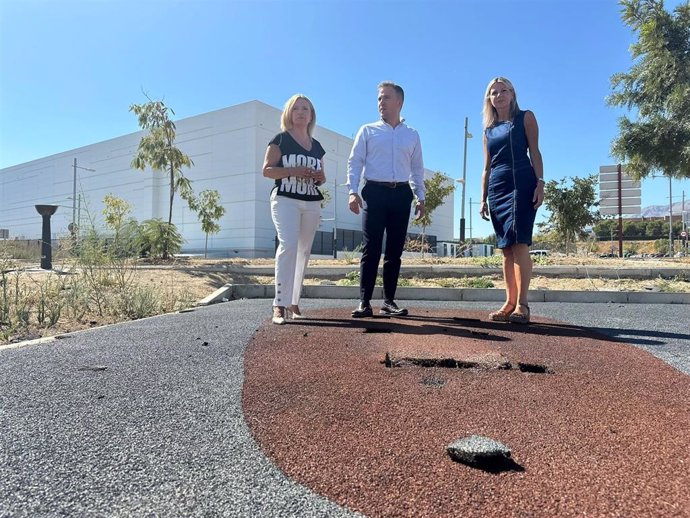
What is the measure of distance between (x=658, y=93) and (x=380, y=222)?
14.3 meters

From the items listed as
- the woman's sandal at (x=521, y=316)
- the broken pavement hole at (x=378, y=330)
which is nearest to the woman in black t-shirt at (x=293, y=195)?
the broken pavement hole at (x=378, y=330)

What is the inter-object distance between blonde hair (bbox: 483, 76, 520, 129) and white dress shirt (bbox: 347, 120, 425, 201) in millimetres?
617

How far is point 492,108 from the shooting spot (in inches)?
155

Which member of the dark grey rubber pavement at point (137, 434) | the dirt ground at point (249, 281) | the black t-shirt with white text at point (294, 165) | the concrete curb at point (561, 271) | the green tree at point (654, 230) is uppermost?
the green tree at point (654, 230)

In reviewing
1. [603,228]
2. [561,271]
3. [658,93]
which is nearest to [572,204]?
[658,93]

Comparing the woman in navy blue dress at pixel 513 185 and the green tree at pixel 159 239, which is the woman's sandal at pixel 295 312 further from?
the green tree at pixel 159 239

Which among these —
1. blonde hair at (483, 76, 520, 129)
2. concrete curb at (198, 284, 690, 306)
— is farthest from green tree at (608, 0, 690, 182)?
blonde hair at (483, 76, 520, 129)

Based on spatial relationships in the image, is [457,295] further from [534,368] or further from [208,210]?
[208,210]

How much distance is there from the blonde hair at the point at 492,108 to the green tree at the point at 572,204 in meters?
20.4

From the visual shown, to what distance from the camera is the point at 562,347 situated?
106 inches

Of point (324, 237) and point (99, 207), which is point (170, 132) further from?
point (99, 207)

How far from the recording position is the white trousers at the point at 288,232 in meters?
3.62

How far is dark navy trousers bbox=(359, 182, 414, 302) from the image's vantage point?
3.89m

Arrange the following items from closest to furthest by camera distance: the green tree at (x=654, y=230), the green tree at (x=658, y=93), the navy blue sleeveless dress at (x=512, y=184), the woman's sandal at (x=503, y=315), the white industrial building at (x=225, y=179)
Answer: the navy blue sleeveless dress at (x=512, y=184) → the woman's sandal at (x=503, y=315) → the green tree at (x=658, y=93) → the white industrial building at (x=225, y=179) → the green tree at (x=654, y=230)
